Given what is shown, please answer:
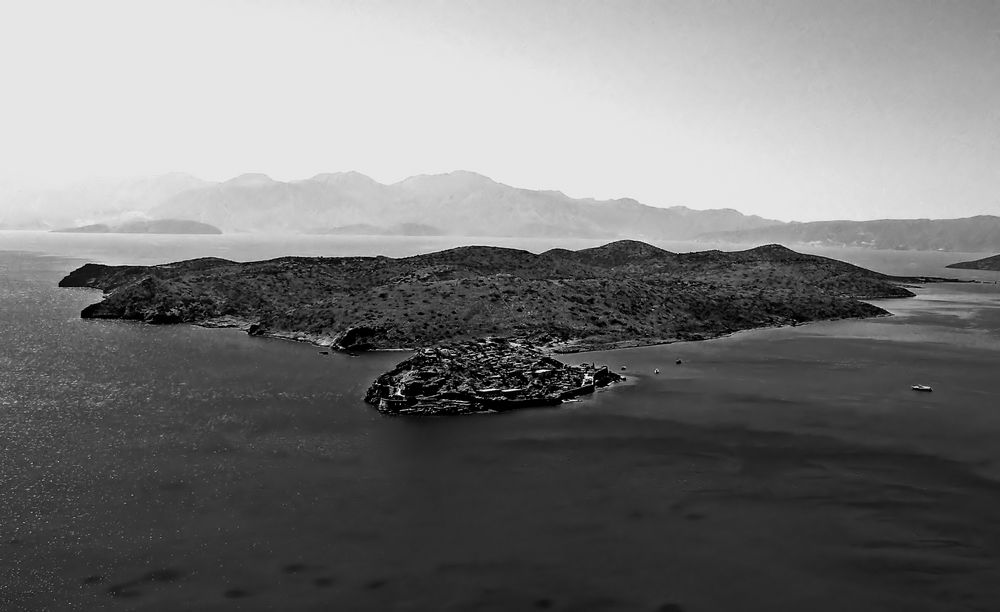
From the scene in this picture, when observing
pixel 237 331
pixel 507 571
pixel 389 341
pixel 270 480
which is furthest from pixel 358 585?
pixel 237 331

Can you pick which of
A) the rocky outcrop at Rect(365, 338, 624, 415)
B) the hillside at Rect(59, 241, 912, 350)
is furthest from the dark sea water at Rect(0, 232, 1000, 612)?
the hillside at Rect(59, 241, 912, 350)

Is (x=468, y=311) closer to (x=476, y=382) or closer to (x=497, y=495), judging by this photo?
(x=476, y=382)

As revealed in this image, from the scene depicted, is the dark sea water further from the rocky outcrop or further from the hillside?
the hillside

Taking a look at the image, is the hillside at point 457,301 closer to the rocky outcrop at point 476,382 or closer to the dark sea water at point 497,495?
the rocky outcrop at point 476,382

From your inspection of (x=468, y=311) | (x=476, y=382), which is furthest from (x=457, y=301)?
(x=476, y=382)

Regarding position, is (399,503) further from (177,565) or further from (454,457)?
(177,565)
